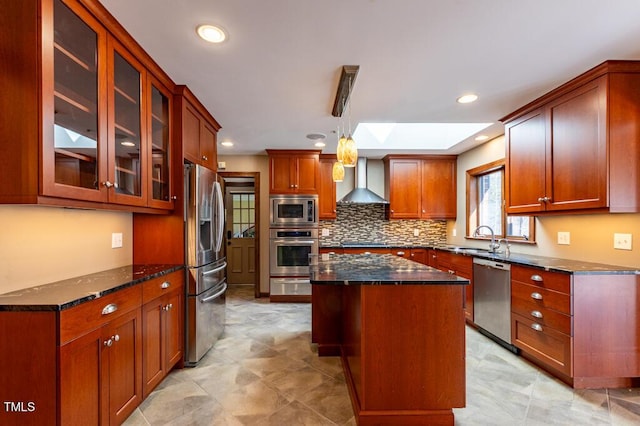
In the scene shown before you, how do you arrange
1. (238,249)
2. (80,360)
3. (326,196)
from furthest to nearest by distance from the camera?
(238,249)
(326,196)
(80,360)

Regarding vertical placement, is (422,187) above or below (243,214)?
above

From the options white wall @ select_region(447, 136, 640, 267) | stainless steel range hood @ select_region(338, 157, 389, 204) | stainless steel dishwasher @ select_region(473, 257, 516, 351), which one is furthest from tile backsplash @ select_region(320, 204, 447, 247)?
stainless steel dishwasher @ select_region(473, 257, 516, 351)

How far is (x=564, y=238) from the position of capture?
2.79 m

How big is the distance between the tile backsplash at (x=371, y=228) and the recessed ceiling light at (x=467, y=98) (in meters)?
2.56

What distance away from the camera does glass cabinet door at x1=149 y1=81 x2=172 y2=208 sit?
2.21 metres

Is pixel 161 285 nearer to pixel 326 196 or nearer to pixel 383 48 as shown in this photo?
pixel 383 48

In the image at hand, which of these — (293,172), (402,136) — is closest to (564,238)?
(402,136)

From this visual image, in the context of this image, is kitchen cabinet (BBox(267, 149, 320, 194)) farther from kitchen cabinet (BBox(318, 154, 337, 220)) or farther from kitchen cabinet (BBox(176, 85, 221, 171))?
kitchen cabinet (BBox(176, 85, 221, 171))

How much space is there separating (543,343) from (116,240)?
11.2 feet

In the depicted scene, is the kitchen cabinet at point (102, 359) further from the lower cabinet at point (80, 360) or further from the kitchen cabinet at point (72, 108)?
the kitchen cabinet at point (72, 108)

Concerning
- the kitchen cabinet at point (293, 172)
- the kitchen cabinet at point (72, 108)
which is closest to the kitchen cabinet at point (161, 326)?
the kitchen cabinet at point (72, 108)

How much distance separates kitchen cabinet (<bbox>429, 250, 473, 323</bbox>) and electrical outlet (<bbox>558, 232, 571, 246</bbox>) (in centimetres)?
82

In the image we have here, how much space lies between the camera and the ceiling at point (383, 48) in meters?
1.53

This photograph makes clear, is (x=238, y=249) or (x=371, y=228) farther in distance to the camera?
(x=238, y=249)
